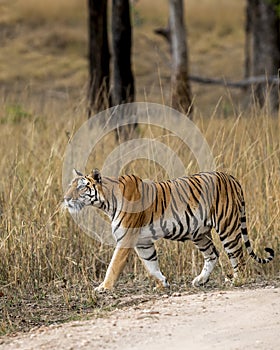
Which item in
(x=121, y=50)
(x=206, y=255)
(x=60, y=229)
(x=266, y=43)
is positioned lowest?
(x=206, y=255)

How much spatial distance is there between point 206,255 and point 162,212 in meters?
0.54

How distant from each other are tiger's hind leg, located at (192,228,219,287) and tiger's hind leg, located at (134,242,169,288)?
0.87 ft

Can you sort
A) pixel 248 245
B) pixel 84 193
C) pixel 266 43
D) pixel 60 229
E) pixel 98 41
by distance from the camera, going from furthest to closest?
pixel 266 43
pixel 98 41
pixel 60 229
pixel 248 245
pixel 84 193

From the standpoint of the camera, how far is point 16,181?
748 centimetres

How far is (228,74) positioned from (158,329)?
1018 inches

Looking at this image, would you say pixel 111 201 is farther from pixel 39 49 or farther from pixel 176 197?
pixel 39 49

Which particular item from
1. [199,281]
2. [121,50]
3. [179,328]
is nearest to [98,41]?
[121,50]

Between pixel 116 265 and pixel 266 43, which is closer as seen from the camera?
pixel 116 265

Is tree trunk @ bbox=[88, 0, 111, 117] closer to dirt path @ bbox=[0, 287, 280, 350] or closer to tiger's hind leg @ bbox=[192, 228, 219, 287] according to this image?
tiger's hind leg @ bbox=[192, 228, 219, 287]

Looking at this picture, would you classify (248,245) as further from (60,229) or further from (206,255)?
(60,229)

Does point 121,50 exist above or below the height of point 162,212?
above

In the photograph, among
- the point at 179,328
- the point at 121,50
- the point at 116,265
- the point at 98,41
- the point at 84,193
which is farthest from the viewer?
the point at 98,41

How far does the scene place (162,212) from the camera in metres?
6.05

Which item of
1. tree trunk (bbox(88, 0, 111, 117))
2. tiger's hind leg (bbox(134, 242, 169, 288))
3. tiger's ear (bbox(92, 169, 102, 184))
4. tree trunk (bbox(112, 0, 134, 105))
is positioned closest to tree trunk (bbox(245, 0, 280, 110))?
tree trunk (bbox(88, 0, 111, 117))
